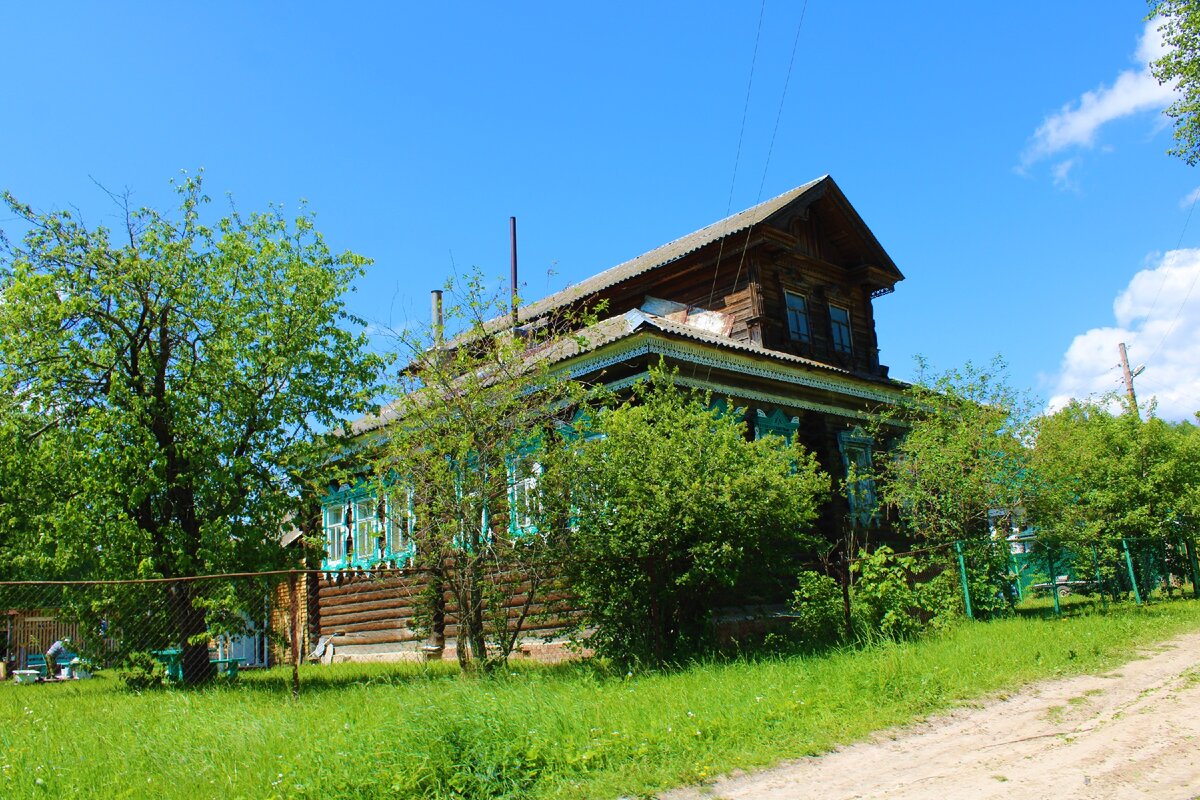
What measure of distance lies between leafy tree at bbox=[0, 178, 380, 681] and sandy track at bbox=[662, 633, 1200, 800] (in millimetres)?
8327

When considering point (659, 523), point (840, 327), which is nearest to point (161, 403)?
point (659, 523)

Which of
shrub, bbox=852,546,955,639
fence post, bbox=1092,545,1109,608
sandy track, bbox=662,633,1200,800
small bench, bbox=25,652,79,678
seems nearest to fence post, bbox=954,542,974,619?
shrub, bbox=852,546,955,639

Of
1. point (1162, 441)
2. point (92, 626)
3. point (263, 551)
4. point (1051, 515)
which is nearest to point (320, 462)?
point (263, 551)

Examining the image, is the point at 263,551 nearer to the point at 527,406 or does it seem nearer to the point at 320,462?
the point at 320,462

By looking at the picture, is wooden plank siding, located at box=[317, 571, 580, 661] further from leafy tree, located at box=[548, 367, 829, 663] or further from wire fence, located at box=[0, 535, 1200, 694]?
leafy tree, located at box=[548, 367, 829, 663]

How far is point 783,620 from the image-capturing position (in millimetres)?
12359

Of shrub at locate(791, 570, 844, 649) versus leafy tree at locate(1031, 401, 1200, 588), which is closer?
shrub at locate(791, 570, 844, 649)

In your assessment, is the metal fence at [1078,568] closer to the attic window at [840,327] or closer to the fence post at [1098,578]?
the fence post at [1098,578]

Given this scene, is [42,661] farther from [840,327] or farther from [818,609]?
[840,327]

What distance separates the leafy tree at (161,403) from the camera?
11469mm

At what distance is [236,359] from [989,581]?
37.8 ft

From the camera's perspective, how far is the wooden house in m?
14.1

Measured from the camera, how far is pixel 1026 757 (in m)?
5.89

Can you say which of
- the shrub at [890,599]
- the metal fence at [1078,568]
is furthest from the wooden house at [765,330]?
the shrub at [890,599]
